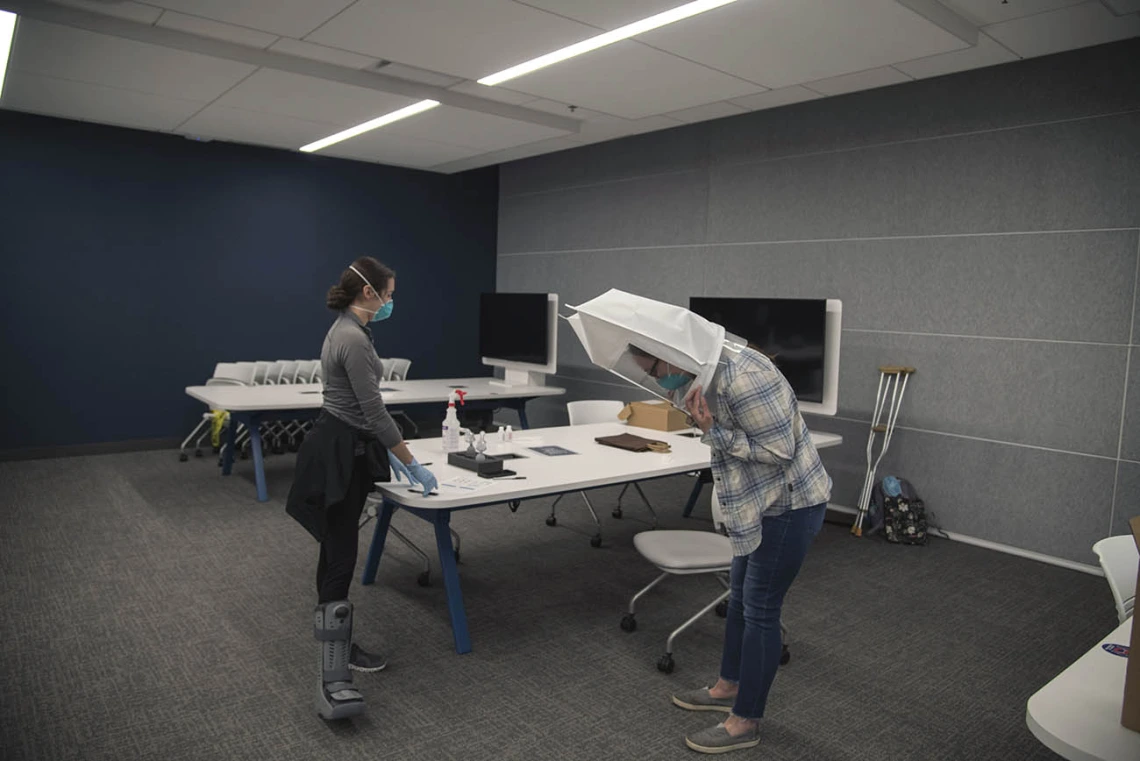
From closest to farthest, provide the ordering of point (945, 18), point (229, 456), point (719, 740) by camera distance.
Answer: point (719, 740)
point (945, 18)
point (229, 456)

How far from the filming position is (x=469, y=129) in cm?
616

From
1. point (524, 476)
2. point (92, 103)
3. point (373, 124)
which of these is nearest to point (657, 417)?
point (524, 476)

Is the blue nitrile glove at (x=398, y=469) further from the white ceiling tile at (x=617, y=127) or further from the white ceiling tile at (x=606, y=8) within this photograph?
the white ceiling tile at (x=617, y=127)

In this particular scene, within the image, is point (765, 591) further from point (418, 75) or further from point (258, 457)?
point (258, 457)

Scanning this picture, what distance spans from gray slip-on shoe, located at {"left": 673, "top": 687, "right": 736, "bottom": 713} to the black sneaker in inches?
45.6

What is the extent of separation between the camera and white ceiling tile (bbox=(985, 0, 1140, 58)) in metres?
3.67

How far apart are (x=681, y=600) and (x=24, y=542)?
369 cm

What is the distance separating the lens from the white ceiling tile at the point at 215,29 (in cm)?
393

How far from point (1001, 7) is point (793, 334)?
2.06m

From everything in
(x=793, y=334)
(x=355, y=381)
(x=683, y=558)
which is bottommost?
(x=683, y=558)

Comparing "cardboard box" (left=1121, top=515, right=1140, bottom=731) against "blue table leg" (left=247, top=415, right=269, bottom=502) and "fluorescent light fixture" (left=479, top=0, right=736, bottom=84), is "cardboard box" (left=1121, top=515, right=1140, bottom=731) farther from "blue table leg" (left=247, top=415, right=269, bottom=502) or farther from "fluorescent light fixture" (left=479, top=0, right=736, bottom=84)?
"blue table leg" (left=247, top=415, right=269, bottom=502)

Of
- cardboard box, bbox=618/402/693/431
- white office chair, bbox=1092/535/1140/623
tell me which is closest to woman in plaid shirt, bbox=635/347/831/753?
white office chair, bbox=1092/535/1140/623

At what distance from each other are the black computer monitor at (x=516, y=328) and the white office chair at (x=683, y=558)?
349 centimetres

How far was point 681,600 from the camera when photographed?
12.4 ft
